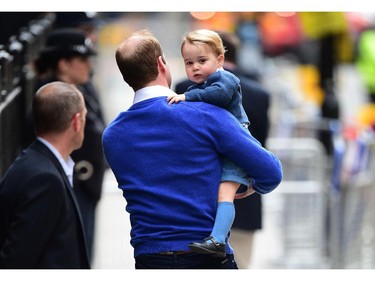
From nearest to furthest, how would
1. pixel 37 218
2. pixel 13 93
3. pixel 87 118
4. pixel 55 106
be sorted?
pixel 37 218 → pixel 55 106 → pixel 87 118 → pixel 13 93

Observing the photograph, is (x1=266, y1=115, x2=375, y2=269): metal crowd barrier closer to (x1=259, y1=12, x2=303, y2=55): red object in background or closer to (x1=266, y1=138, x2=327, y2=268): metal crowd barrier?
(x1=266, y1=138, x2=327, y2=268): metal crowd barrier

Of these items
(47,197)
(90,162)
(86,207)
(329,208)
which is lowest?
(329,208)

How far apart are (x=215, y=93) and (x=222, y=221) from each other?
19.0 inches

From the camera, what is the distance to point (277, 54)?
36.4m

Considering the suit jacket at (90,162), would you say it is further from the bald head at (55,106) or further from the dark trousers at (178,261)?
the dark trousers at (178,261)

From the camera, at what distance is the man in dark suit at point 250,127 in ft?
24.3

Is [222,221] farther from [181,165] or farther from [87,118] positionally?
[87,118]

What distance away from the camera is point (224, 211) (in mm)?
4336

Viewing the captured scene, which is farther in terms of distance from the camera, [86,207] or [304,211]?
[304,211]

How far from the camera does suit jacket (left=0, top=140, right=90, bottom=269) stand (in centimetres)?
503

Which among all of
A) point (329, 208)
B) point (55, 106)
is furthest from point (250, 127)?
point (329, 208)

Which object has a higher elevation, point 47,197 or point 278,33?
point 47,197

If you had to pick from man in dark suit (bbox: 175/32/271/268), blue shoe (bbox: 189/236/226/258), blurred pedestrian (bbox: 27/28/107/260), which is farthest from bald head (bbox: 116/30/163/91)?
blurred pedestrian (bbox: 27/28/107/260)
